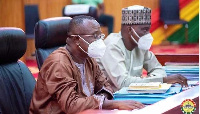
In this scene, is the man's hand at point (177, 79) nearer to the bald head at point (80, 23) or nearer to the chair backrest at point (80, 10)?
the bald head at point (80, 23)

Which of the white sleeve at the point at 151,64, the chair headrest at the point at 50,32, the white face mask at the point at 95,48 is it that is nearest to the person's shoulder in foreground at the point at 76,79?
the white face mask at the point at 95,48

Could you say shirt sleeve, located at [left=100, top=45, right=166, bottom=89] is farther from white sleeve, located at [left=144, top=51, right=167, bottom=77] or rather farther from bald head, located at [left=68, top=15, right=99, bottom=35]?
bald head, located at [left=68, top=15, right=99, bottom=35]

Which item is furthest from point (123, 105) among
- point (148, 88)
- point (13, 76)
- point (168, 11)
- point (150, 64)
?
point (168, 11)

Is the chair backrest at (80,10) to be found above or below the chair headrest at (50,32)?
below

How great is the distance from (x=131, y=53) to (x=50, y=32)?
0.68 meters

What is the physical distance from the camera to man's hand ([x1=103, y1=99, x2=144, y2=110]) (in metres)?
1.92

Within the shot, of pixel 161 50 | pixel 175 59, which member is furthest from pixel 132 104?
pixel 161 50

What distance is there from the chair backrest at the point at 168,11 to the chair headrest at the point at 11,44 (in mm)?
7086

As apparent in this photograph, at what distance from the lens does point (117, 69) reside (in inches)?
116

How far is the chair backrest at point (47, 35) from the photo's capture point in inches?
107

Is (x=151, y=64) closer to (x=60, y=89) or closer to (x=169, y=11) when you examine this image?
(x=60, y=89)

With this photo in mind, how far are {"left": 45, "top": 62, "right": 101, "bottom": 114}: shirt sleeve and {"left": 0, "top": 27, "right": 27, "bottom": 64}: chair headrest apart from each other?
350mm

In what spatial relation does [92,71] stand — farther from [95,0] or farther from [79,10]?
[95,0]

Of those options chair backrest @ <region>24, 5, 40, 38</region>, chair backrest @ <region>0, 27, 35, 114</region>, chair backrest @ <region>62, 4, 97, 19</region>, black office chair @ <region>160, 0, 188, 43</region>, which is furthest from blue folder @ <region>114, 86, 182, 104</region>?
black office chair @ <region>160, 0, 188, 43</region>
